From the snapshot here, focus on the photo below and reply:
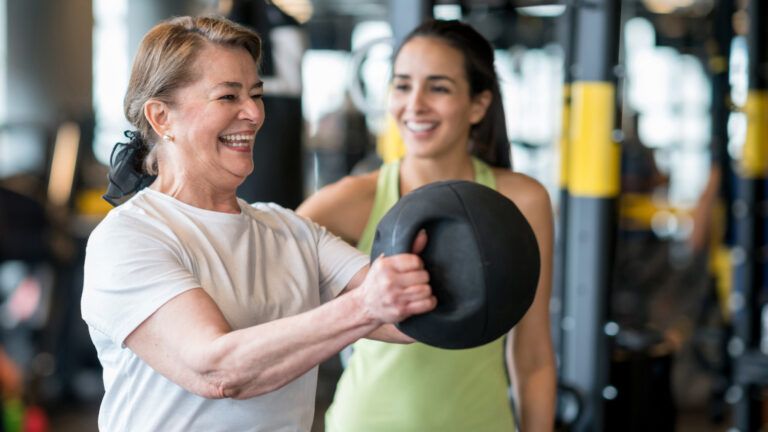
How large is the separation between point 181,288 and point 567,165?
212 centimetres

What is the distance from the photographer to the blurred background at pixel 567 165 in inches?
118

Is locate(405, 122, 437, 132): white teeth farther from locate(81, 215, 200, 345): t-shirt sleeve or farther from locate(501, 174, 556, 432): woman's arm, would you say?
locate(81, 215, 200, 345): t-shirt sleeve

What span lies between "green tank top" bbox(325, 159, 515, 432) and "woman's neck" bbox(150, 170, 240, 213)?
43cm

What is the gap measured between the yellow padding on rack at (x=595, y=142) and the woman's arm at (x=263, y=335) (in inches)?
77.5

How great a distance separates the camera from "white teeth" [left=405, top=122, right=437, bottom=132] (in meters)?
1.92

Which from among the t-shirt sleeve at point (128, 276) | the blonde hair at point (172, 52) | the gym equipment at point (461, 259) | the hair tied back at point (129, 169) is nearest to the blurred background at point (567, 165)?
the hair tied back at point (129, 169)

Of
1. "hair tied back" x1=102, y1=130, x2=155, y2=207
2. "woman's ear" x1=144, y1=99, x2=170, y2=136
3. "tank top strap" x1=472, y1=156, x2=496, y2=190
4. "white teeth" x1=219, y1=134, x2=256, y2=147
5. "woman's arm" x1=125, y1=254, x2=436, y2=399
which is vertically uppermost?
"woman's ear" x1=144, y1=99, x2=170, y2=136

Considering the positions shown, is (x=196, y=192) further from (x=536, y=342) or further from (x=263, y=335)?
(x=536, y=342)

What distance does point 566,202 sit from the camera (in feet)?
11.0

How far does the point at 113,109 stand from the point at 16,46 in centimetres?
117

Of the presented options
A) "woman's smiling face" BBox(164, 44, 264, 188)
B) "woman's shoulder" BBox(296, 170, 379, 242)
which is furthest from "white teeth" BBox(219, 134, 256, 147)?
"woman's shoulder" BBox(296, 170, 379, 242)

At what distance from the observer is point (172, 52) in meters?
1.36

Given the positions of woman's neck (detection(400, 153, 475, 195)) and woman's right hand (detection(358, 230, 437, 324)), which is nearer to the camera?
woman's right hand (detection(358, 230, 437, 324))

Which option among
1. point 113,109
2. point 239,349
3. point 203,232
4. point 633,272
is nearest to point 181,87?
point 203,232
